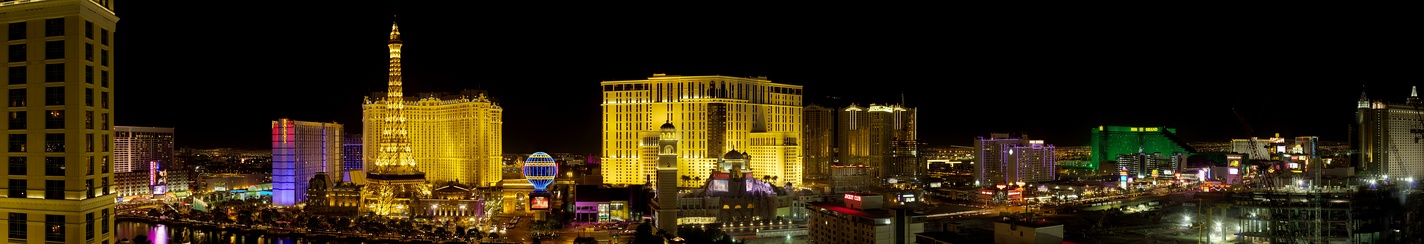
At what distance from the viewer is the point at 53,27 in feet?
29.1

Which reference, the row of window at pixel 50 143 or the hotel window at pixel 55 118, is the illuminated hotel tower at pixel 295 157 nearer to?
the row of window at pixel 50 143

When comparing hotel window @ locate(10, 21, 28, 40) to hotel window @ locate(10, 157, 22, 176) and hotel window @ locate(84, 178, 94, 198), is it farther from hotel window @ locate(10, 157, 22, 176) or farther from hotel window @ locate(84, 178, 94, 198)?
hotel window @ locate(84, 178, 94, 198)

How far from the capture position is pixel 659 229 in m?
32.2

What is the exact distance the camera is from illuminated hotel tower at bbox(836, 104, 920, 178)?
5719cm

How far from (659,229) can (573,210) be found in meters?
5.87

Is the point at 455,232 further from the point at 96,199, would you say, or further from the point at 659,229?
the point at 96,199

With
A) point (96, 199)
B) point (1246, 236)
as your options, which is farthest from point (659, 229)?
point (96, 199)

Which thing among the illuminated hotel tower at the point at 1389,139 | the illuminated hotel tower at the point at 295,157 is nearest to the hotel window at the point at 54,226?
the illuminated hotel tower at the point at 295,157

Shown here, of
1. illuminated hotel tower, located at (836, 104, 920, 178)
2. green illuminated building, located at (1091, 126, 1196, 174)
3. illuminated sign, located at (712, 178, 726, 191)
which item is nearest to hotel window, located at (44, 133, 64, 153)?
illuminated sign, located at (712, 178, 726, 191)

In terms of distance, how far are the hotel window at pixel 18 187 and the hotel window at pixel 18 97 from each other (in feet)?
2.30

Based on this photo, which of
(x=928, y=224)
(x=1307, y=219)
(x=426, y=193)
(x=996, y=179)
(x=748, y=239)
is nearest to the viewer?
(x=1307, y=219)

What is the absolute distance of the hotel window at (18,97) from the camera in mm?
9055

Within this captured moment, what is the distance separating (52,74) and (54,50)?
22 cm

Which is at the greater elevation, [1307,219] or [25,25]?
[25,25]
